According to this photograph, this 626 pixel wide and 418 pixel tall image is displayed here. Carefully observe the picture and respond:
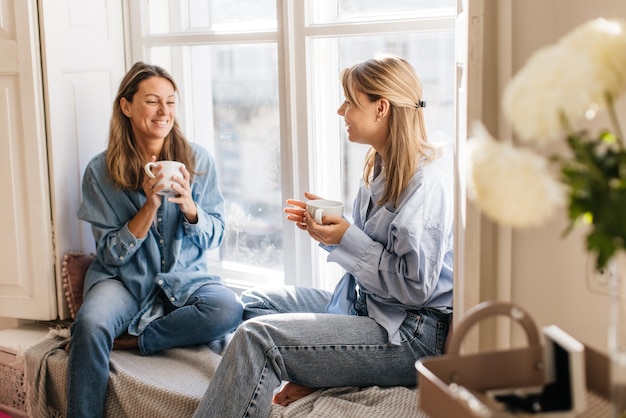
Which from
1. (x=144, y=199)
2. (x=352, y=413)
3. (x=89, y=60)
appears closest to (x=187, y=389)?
Result: (x=352, y=413)

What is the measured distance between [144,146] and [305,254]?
24.4 inches

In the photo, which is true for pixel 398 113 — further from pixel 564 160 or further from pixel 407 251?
pixel 564 160

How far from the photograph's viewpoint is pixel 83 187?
108 inches

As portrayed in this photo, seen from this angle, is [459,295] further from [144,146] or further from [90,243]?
[90,243]

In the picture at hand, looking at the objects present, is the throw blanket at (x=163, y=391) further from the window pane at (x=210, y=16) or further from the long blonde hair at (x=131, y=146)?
the window pane at (x=210, y=16)

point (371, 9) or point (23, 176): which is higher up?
point (371, 9)

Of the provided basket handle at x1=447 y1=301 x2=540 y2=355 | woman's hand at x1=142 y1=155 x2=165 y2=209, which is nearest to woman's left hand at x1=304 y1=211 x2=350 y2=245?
woman's hand at x1=142 y1=155 x2=165 y2=209

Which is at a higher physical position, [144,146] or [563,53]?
[563,53]

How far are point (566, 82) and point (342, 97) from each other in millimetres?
1733

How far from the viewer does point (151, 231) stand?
8.87 feet

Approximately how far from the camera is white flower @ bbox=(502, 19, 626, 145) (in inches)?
38.7

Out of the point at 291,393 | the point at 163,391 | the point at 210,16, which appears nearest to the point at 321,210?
the point at 291,393

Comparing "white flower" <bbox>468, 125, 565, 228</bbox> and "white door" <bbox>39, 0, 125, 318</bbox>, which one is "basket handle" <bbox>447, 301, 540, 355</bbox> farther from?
"white door" <bbox>39, 0, 125, 318</bbox>

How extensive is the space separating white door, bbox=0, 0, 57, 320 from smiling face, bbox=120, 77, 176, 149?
0.99 ft
